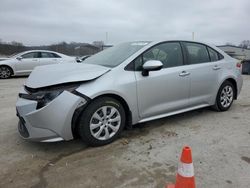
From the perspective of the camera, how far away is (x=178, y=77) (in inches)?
168

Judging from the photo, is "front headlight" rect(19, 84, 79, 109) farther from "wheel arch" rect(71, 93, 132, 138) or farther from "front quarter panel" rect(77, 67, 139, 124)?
"wheel arch" rect(71, 93, 132, 138)

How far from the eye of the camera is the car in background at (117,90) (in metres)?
3.25

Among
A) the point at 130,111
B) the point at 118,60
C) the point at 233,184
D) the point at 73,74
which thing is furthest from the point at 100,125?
the point at 233,184

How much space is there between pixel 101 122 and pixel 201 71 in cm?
217

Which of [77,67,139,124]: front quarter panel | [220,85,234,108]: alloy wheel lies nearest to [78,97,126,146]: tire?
[77,67,139,124]: front quarter panel

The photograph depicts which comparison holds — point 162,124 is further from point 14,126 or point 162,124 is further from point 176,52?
point 14,126

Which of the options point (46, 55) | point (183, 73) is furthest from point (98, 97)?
point (46, 55)

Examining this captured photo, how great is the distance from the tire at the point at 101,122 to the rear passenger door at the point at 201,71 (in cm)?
155

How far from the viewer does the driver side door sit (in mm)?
3887

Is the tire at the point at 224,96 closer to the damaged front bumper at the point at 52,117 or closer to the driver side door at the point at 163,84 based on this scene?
the driver side door at the point at 163,84

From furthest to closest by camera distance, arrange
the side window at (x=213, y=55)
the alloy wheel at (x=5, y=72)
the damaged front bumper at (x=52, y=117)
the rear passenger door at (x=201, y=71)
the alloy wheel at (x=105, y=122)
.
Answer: the alloy wheel at (x=5, y=72) < the side window at (x=213, y=55) < the rear passenger door at (x=201, y=71) < the alloy wheel at (x=105, y=122) < the damaged front bumper at (x=52, y=117)

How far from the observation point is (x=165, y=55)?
430 cm

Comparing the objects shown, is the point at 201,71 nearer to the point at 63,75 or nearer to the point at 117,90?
the point at 117,90

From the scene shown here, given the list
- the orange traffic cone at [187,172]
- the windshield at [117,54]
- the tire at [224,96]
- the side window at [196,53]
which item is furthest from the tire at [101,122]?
the tire at [224,96]
